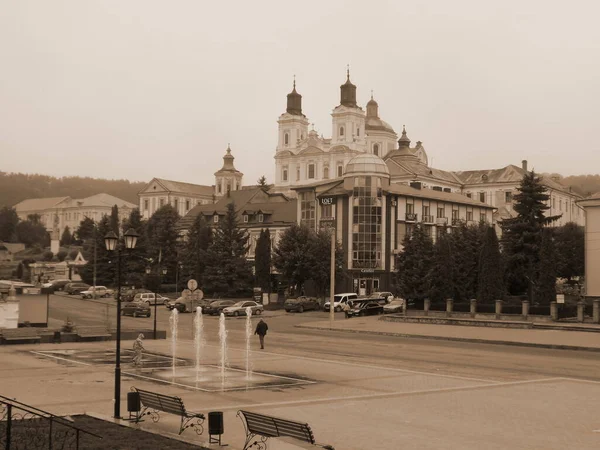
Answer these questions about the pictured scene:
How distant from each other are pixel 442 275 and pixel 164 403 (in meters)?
44.1

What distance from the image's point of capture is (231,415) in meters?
16.8

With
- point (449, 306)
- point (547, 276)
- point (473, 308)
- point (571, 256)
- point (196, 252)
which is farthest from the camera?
point (196, 252)

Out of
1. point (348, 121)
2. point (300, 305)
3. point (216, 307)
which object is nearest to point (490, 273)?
point (300, 305)

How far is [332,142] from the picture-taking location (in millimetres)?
145250

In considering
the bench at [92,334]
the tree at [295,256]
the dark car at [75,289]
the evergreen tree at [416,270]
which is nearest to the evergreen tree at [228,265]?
the tree at [295,256]

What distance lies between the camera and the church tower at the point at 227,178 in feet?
606

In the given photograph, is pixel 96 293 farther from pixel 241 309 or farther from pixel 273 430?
pixel 273 430

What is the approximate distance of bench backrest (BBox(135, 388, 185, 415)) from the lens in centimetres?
1452

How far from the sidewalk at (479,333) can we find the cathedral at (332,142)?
8717cm

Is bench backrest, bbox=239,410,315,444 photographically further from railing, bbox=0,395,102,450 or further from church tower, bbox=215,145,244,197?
church tower, bbox=215,145,244,197

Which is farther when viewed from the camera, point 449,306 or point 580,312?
point 449,306

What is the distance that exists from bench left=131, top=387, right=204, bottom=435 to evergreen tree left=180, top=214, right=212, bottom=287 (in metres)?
67.4

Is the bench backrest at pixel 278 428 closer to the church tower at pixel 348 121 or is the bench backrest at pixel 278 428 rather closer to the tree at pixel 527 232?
the tree at pixel 527 232

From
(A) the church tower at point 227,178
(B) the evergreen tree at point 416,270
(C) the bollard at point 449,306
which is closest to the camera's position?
(C) the bollard at point 449,306
